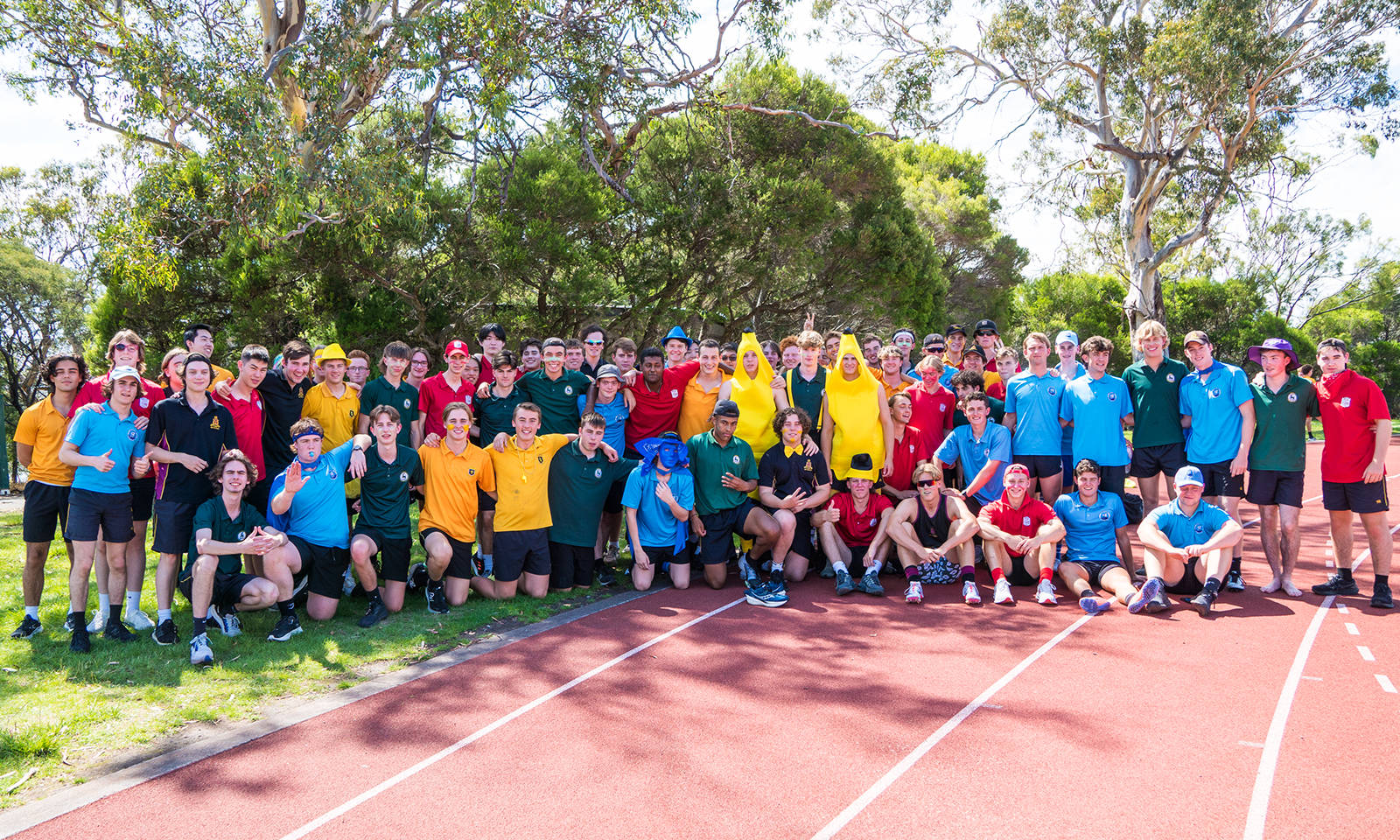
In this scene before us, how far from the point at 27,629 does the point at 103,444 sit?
145 centimetres

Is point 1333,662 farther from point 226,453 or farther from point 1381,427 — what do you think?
point 226,453

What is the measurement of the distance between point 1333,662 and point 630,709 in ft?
15.3

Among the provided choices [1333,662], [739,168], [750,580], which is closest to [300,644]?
[750,580]

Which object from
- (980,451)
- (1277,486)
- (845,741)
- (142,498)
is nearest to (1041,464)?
(980,451)

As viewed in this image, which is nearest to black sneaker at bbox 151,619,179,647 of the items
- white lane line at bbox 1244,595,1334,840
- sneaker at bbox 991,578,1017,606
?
sneaker at bbox 991,578,1017,606

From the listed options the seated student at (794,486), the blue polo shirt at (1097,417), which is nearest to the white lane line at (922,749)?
the blue polo shirt at (1097,417)

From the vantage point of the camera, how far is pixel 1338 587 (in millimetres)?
7500

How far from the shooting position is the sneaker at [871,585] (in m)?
7.72

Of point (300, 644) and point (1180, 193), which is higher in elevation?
point (1180, 193)

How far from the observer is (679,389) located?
8.55 m

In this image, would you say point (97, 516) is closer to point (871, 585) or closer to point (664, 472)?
point (664, 472)

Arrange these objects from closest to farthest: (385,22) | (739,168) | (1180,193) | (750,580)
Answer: (750,580), (385,22), (739,168), (1180,193)

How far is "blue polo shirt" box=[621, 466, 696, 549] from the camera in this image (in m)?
7.96

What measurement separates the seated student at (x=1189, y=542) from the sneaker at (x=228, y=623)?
705 cm
